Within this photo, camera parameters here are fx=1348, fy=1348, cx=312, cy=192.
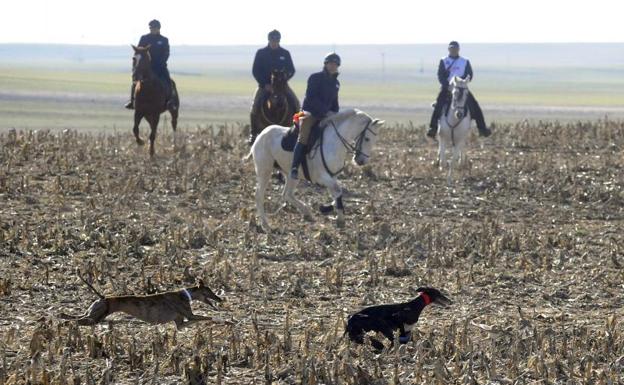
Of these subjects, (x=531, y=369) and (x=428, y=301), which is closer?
(x=531, y=369)

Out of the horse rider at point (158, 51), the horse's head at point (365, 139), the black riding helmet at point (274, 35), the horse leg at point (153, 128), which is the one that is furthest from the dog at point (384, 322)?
the horse rider at point (158, 51)

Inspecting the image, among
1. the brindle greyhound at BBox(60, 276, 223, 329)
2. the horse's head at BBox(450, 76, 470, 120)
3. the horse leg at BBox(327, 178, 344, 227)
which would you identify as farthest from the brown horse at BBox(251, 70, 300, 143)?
the brindle greyhound at BBox(60, 276, 223, 329)

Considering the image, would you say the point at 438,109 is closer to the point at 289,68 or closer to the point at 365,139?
the point at 289,68

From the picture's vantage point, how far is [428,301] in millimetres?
10680

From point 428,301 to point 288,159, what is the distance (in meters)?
7.58

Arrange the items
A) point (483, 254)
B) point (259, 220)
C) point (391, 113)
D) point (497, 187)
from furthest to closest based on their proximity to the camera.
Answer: point (391, 113), point (497, 187), point (259, 220), point (483, 254)

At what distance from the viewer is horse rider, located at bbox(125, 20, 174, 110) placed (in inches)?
983

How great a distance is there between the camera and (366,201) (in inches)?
780

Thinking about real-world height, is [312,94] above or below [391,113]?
above

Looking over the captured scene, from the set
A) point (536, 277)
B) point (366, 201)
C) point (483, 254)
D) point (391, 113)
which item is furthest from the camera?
point (391, 113)

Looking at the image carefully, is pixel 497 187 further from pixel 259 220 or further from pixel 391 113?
pixel 391 113

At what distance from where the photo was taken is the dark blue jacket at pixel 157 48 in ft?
81.9

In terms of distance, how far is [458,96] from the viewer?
22328 mm

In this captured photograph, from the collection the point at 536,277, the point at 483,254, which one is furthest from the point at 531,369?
the point at 483,254
